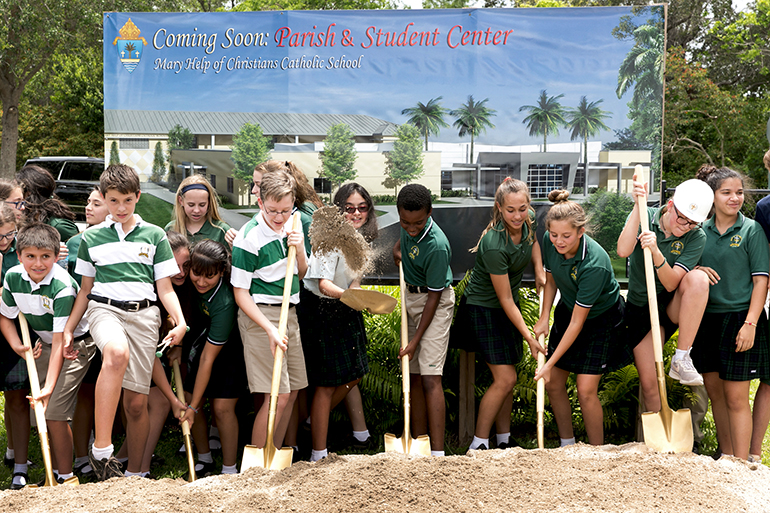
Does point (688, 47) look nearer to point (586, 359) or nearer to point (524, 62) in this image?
point (524, 62)

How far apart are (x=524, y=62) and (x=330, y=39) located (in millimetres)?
1566

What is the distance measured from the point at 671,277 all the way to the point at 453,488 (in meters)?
1.86

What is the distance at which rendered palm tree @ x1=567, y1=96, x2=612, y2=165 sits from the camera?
5.07 meters

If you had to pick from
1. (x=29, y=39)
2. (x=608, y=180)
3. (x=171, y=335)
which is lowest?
(x=171, y=335)

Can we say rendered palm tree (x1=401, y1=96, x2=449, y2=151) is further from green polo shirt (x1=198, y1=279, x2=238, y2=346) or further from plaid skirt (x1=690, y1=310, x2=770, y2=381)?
plaid skirt (x1=690, y1=310, x2=770, y2=381)

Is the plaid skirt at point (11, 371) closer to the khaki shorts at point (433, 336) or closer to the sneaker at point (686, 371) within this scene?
the khaki shorts at point (433, 336)

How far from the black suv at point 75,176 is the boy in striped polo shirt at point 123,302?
9246 millimetres

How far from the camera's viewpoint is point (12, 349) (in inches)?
152

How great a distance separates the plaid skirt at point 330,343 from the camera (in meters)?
4.02

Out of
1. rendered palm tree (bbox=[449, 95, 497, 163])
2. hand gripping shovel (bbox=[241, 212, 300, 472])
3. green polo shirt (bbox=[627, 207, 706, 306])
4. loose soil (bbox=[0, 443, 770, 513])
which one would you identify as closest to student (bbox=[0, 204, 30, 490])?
loose soil (bbox=[0, 443, 770, 513])

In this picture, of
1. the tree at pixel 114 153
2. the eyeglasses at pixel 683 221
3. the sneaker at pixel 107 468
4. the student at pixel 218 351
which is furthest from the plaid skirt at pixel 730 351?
the tree at pixel 114 153

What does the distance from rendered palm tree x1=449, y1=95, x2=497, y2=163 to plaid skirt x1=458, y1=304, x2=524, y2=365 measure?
1688 millimetres

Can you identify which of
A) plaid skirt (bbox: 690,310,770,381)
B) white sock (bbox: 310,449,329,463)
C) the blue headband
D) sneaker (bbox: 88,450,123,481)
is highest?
the blue headband

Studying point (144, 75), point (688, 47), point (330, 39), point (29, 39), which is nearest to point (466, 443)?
point (330, 39)
